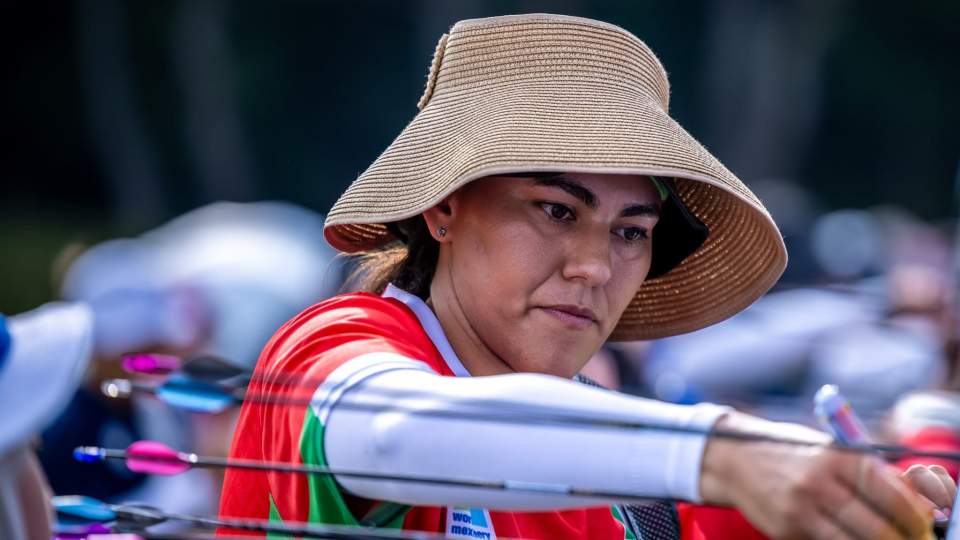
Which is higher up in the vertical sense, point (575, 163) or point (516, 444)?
point (575, 163)

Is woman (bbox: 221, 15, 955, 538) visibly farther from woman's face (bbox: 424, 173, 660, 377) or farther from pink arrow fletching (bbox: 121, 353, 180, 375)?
pink arrow fletching (bbox: 121, 353, 180, 375)

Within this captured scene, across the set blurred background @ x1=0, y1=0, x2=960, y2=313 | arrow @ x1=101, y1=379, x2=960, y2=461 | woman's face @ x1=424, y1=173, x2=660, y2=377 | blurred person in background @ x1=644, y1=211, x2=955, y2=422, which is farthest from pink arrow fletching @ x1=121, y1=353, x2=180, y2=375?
blurred background @ x1=0, y1=0, x2=960, y2=313

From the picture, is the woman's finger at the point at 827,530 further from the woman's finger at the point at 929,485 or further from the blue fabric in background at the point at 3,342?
the blue fabric in background at the point at 3,342

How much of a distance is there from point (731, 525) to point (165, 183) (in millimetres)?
15129

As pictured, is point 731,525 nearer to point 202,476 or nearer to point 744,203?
point 744,203

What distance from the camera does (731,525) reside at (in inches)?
80.6

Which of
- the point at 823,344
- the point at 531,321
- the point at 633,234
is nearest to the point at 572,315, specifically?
the point at 531,321

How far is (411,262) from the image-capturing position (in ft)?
7.05

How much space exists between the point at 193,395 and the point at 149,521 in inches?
8.1

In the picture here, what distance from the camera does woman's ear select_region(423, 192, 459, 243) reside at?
199 cm

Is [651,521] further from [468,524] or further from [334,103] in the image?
[334,103]

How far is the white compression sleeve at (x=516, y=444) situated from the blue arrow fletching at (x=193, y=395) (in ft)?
0.41

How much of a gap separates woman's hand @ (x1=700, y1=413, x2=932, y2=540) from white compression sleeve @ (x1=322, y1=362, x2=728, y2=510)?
1.7 inches

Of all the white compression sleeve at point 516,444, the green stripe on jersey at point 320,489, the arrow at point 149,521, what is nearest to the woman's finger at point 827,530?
the white compression sleeve at point 516,444
